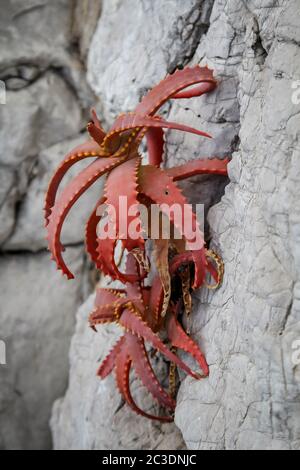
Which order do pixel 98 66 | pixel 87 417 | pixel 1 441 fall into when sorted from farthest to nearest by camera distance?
pixel 1 441, pixel 98 66, pixel 87 417

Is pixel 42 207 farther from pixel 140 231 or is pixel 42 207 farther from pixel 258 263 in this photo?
pixel 258 263

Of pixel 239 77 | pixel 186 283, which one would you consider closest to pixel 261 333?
pixel 186 283

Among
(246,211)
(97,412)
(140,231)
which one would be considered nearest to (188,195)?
(246,211)

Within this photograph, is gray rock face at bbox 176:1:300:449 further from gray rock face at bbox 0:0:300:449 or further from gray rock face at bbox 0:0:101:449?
gray rock face at bbox 0:0:101:449

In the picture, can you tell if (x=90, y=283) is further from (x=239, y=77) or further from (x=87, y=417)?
(x=239, y=77)

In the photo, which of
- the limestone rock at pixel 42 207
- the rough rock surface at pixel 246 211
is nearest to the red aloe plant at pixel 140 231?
the rough rock surface at pixel 246 211

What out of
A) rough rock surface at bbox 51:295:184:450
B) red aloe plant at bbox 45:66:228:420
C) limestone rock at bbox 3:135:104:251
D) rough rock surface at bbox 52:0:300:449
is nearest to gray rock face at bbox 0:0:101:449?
limestone rock at bbox 3:135:104:251

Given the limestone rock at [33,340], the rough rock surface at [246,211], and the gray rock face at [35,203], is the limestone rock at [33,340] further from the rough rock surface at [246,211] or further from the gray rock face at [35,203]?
the rough rock surface at [246,211]
